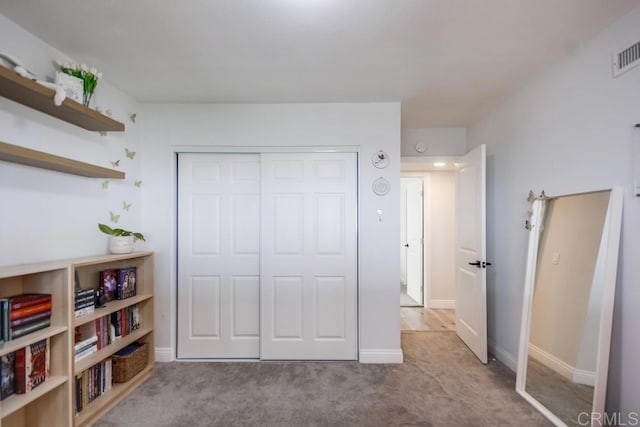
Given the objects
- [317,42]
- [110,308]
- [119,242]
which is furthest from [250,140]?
[110,308]

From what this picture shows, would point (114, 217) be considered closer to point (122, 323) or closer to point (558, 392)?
point (122, 323)

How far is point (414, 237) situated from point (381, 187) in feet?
8.50

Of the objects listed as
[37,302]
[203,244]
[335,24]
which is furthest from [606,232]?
[37,302]

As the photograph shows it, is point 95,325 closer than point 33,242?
No

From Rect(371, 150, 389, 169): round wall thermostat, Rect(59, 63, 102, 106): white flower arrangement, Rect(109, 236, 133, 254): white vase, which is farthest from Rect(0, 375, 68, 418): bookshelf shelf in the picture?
Rect(371, 150, 389, 169): round wall thermostat

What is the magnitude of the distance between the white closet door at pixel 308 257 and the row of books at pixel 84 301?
127cm

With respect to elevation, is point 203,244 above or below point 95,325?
above

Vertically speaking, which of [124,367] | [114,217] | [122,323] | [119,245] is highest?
[114,217]

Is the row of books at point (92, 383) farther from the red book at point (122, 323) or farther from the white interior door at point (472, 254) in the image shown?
the white interior door at point (472, 254)

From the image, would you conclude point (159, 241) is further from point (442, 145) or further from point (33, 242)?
point (442, 145)

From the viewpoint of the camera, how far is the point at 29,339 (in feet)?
5.02

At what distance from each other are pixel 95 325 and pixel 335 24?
248cm

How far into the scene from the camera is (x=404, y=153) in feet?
11.6

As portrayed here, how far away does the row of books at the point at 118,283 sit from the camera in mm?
2223
